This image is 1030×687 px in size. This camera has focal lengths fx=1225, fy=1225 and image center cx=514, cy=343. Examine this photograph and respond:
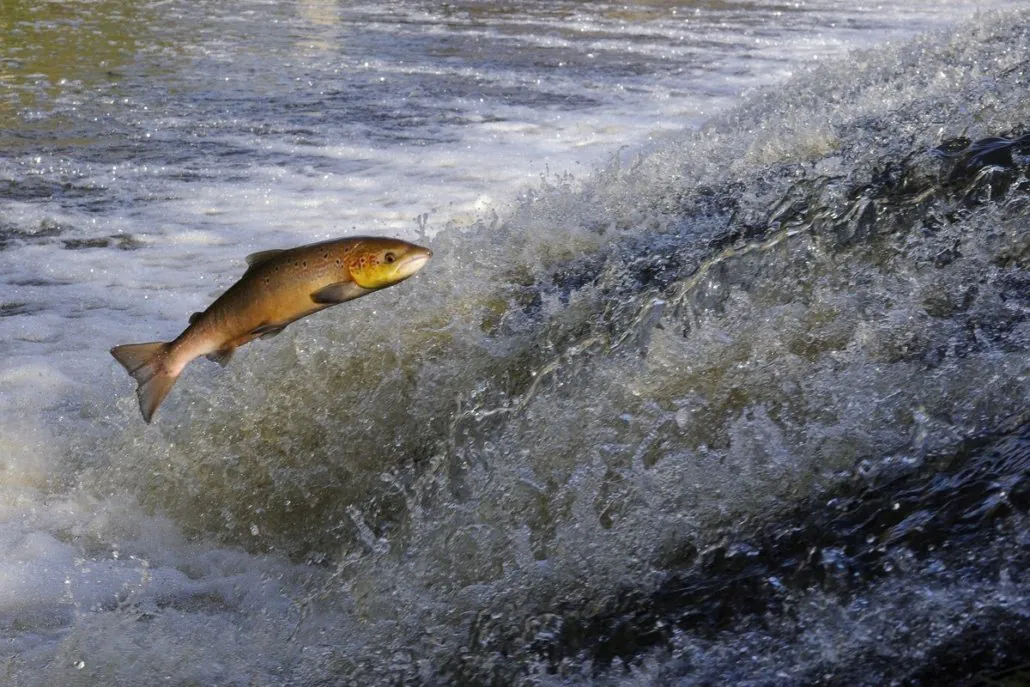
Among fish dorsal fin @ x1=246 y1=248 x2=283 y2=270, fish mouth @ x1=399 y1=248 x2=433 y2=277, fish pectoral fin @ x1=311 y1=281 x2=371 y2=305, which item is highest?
fish mouth @ x1=399 y1=248 x2=433 y2=277

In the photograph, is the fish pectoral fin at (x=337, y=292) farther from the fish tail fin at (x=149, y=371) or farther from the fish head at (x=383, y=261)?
the fish tail fin at (x=149, y=371)

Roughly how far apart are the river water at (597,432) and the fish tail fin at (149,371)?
0.61m

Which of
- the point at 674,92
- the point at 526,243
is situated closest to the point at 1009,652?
the point at 526,243

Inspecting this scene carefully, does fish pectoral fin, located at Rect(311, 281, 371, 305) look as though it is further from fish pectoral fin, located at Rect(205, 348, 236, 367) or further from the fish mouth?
fish pectoral fin, located at Rect(205, 348, 236, 367)

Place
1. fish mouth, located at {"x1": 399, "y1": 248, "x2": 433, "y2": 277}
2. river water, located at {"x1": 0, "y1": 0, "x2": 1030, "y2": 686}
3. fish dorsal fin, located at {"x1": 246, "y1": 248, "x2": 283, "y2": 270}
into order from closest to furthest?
fish mouth, located at {"x1": 399, "y1": 248, "x2": 433, "y2": 277} < fish dorsal fin, located at {"x1": 246, "y1": 248, "x2": 283, "y2": 270} < river water, located at {"x1": 0, "y1": 0, "x2": 1030, "y2": 686}

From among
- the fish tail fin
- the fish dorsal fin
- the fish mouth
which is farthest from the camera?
the fish tail fin

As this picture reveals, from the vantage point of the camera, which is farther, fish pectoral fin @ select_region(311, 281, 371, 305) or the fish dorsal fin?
the fish dorsal fin

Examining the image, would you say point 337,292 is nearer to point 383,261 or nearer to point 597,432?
point 383,261

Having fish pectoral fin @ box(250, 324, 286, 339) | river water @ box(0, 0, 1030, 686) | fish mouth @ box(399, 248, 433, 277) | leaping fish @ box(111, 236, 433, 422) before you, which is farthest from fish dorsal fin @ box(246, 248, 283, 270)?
river water @ box(0, 0, 1030, 686)

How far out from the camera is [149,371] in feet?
7.82

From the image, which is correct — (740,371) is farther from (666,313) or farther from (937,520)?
(937,520)

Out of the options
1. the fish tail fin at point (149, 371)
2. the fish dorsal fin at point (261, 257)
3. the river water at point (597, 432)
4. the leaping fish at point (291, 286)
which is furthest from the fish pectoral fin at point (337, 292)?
the river water at point (597, 432)

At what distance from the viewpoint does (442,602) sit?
8.37 feet

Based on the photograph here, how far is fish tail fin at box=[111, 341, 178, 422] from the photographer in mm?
2365
